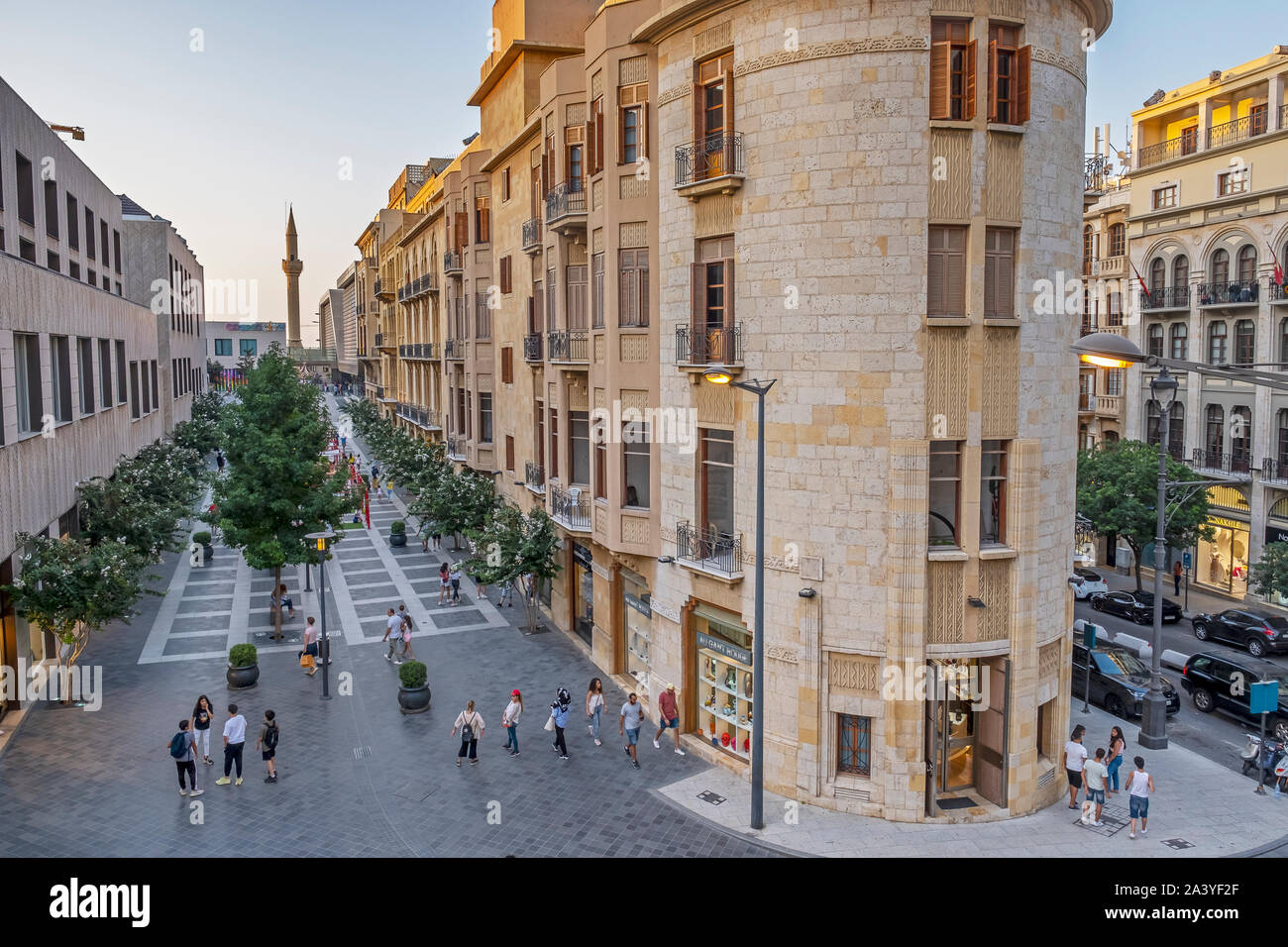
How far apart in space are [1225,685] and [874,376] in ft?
50.4

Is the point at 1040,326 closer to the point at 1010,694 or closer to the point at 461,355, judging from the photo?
the point at 1010,694

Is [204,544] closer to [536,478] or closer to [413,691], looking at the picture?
[536,478]

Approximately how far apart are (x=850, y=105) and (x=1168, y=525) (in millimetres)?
A: 28971

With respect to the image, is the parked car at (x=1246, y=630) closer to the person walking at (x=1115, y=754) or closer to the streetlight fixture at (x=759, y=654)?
the person walking at (x=1115, y=754)

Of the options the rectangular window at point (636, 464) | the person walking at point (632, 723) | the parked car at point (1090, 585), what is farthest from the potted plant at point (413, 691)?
the parked car at point (1090, 585)

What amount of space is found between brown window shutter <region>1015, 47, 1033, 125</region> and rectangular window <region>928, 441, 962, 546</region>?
623 centimetres

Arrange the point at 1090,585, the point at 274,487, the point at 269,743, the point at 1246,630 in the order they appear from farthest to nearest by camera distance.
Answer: the point at 1090,585
the point at 1246,630
the point at 274,487
the point at 269,743

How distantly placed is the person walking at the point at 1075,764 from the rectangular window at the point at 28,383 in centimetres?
2453

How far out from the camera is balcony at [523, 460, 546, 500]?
102 feet

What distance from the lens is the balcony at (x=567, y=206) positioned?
25.0 m

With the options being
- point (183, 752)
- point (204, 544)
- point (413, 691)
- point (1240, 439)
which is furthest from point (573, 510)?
point (1240, 439)

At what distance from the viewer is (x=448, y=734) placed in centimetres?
2223

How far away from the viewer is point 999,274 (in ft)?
59.0

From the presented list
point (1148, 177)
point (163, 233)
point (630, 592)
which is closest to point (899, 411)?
point (630, 592)
